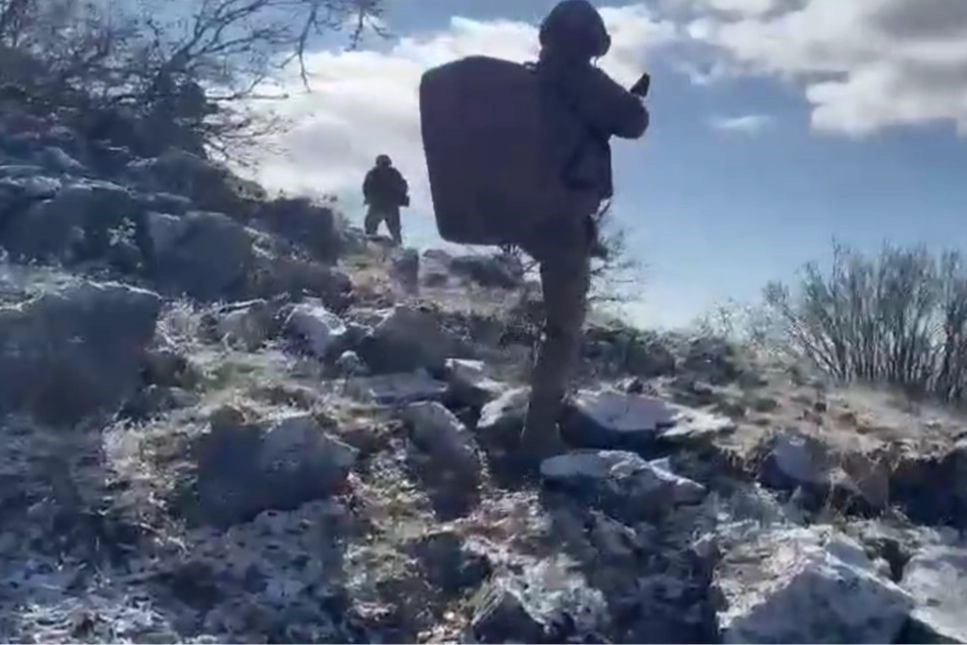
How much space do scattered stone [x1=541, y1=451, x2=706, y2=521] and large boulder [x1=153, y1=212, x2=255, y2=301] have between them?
4.11m

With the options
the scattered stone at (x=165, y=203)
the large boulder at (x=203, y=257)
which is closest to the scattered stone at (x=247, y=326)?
the large boulder at (x=203, y=257)

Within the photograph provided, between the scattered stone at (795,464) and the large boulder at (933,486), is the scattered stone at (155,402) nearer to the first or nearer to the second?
the scattered stone at (795,464)

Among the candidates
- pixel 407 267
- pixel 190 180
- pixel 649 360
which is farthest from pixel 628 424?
pixel 190 180

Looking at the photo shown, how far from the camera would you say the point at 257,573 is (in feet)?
17.6

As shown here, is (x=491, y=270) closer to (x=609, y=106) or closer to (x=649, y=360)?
(x=649, y=360)

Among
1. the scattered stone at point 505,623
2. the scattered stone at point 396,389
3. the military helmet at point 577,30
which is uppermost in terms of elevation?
the military helmet at point 577,30

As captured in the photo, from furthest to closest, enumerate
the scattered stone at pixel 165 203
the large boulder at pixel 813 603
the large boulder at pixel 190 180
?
the large boulder at pixel 190 180 < the scattered stone at pixel 165 203 < the large boulder at pixel 813 603

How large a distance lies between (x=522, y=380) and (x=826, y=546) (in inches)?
120

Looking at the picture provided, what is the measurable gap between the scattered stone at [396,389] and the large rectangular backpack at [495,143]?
141cm

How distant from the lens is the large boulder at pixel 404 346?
812 centimetres

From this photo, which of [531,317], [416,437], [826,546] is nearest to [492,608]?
[826,546]

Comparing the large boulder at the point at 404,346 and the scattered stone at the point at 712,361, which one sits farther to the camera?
the scattered stone at the point at 712,361

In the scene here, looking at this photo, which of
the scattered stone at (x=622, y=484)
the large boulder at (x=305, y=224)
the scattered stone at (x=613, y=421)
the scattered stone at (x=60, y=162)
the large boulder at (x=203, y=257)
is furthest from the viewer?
the large boulder at (x=305, y=224)

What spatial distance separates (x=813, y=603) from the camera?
5004 millimetres
